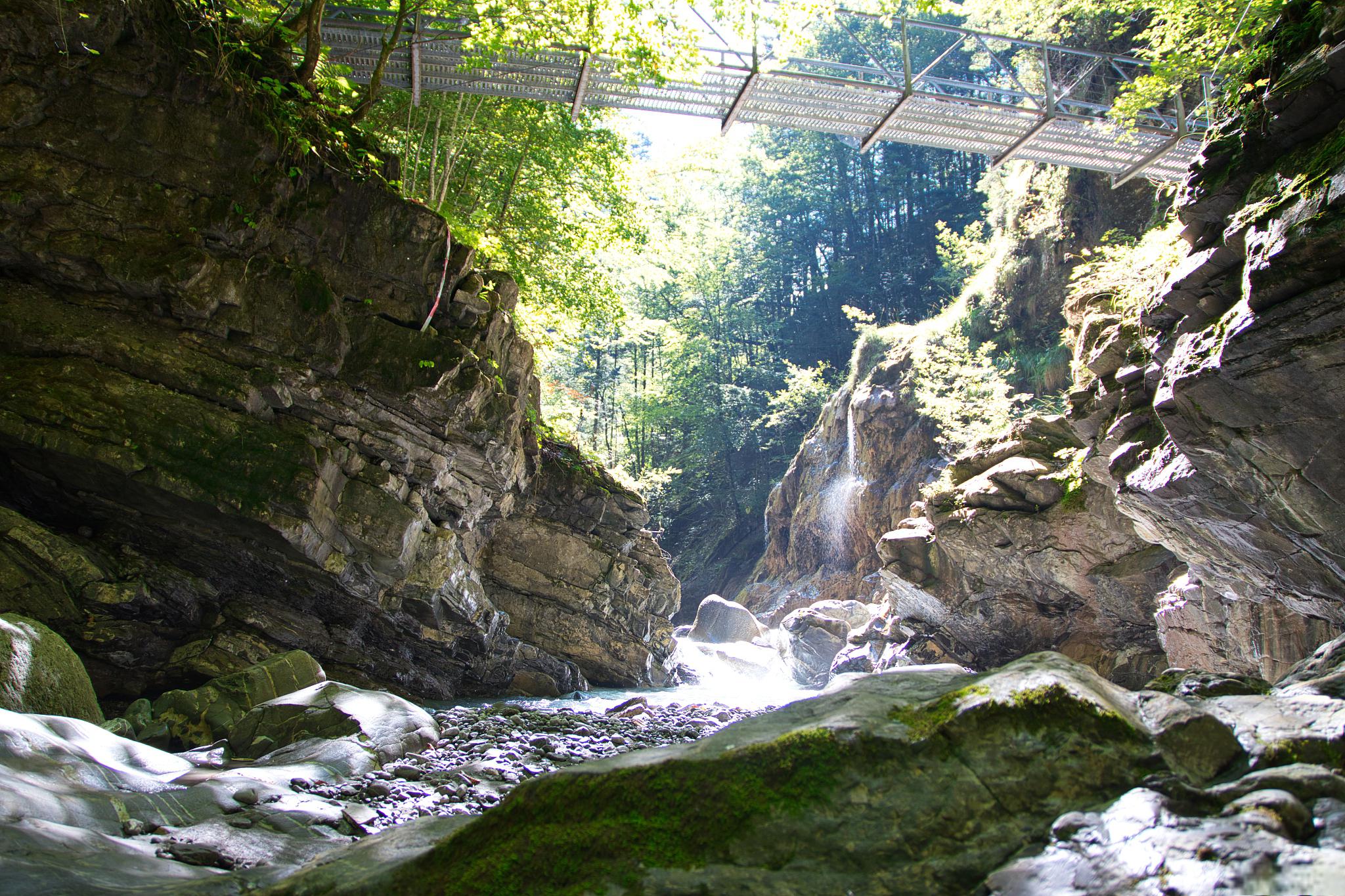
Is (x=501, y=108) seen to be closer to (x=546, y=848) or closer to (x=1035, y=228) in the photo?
(x=546, y=848)

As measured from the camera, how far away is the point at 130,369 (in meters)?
10.8

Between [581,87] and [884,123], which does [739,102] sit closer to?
[581,87]

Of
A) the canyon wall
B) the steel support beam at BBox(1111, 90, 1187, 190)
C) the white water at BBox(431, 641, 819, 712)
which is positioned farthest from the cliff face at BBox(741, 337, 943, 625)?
the steel support beam at BBox(1111, 90, 1187, 190)

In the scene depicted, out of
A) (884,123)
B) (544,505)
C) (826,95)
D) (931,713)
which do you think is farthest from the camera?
(544,505)

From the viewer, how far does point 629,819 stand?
3.68 m

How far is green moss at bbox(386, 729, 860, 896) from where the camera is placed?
3.49 meters

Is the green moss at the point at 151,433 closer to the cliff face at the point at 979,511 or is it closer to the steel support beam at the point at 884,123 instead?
the steel support beam at the point at 884,123

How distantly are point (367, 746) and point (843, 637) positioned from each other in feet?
71.1

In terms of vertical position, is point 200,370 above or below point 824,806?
above

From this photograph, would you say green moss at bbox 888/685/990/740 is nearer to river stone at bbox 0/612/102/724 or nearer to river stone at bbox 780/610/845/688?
river stone at bbox 0/612/102/724

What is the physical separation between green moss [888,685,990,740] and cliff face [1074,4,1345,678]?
6.94 m

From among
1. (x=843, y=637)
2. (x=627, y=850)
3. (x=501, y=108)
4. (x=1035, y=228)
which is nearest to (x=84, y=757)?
(x=627, y=850)

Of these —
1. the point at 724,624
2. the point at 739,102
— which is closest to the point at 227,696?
the point at 739,102

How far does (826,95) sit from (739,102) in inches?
77.9
